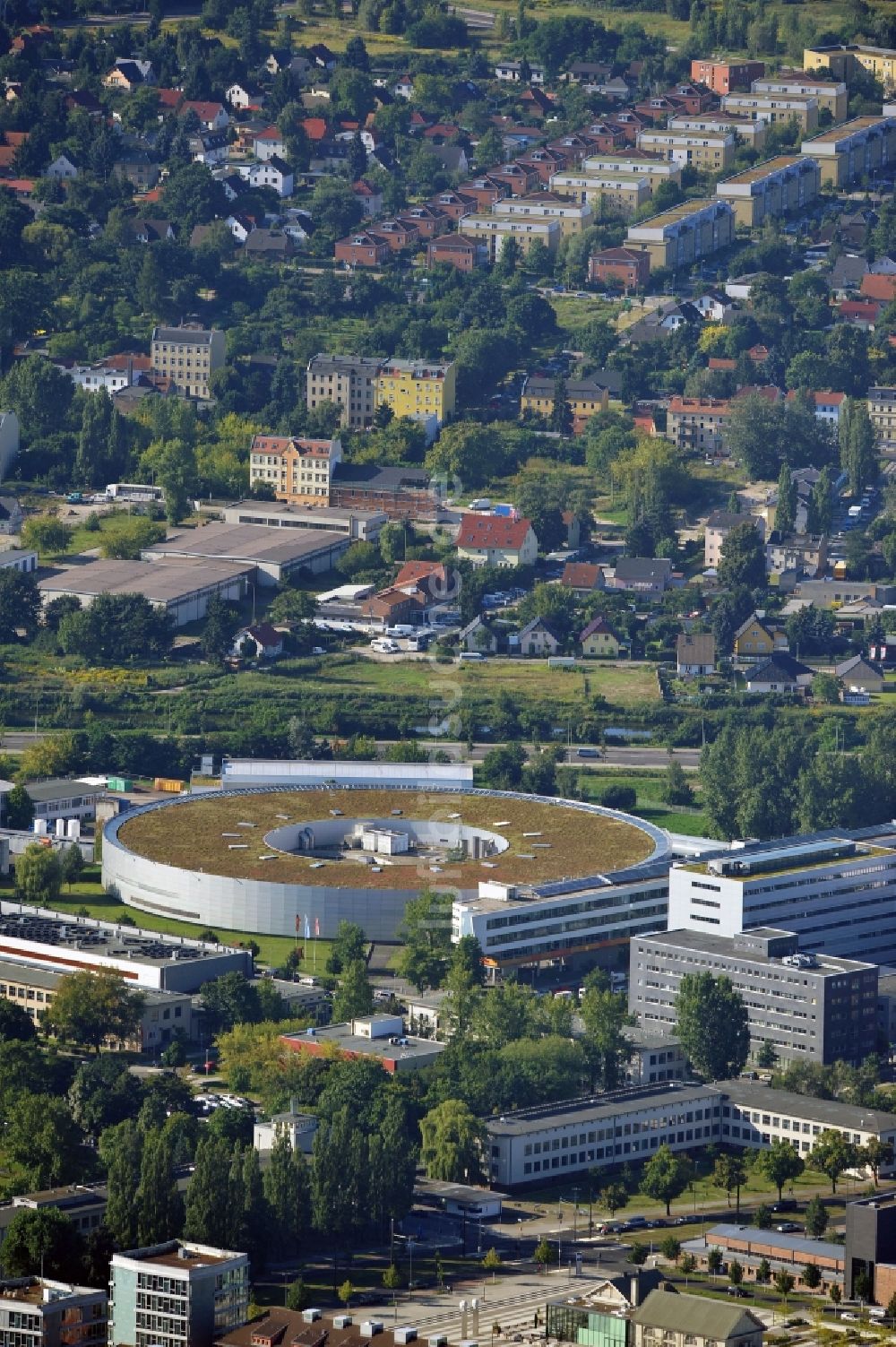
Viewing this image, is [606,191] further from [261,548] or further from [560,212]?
[261,548]

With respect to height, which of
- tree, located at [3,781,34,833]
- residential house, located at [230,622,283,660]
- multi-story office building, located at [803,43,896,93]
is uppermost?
multi-story office building, located at [803,43,896,93]

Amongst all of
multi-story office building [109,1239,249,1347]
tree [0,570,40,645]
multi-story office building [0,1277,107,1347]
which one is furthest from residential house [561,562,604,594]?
multi-story office building [0,1277,107,1347]

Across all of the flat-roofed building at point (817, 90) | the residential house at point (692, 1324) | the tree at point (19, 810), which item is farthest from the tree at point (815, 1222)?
the flat-roofed building at point (817, 90)

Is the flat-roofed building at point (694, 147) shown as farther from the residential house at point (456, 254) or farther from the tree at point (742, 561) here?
the tree at point (742, 561)

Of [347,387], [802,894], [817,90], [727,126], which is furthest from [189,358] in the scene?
[802,894]

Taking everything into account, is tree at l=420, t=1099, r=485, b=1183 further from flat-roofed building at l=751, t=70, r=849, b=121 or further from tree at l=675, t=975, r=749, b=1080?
flat-roofed building at l=751, t=70, r=849, b=121
